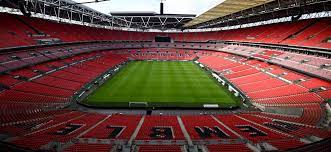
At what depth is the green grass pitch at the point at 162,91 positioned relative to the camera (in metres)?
29.5

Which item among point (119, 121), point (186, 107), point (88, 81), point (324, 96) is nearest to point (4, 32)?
point (88, 81)

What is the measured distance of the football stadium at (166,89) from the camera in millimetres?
16250

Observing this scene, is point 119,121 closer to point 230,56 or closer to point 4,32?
point 4,32

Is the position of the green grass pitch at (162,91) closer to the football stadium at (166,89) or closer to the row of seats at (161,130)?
the football stadium at (166,89)

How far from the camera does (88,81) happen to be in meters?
37.7

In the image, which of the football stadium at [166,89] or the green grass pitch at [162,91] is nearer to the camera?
the football stadium at [166,89]

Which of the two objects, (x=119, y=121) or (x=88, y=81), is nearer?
(x=119, y=121)

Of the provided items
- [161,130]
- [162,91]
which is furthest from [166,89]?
[161,130]

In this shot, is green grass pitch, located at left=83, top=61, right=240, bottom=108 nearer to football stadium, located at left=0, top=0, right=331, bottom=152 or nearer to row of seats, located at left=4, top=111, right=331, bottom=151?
football stadium, located at left=0, top=0, right=331, bottom=152

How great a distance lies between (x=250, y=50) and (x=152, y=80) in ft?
77.9

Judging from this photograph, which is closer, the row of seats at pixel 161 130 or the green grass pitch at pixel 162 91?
the row of seats at pixel 161 130

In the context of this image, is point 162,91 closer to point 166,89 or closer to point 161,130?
point 166,89

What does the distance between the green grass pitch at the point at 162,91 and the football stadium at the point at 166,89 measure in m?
0.16

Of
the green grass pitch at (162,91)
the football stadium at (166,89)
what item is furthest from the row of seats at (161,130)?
the green grass pitch at (162,91)
